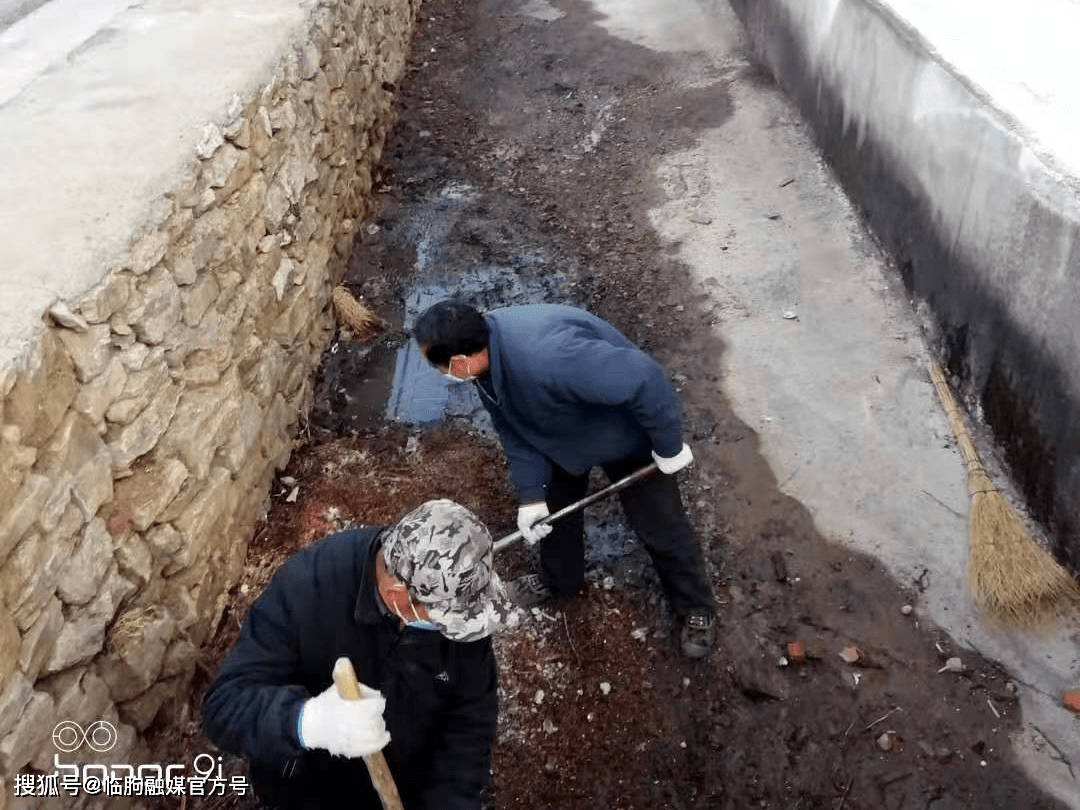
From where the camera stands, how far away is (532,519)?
3.87 metres

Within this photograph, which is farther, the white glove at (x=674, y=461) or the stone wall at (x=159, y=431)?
the white glove at (x=674, y=461)

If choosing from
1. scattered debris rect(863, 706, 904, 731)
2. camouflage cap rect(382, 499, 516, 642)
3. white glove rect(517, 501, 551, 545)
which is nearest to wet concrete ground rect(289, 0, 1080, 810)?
scattered debris rect(863, 706, 904, 731)

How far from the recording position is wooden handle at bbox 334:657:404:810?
2.34 metres

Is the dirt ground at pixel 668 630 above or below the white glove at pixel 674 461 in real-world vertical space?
below

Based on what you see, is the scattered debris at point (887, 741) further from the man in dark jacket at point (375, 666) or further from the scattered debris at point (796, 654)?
the man in dark jacket at point (375, 666)

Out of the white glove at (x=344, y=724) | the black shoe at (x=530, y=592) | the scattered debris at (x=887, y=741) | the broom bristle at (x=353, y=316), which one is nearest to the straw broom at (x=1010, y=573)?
the scattered debris at (x=887, y=741)

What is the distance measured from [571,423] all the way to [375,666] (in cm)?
132

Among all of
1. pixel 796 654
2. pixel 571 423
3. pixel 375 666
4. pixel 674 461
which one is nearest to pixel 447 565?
pixel 375 666

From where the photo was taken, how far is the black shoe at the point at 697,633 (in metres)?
3.91

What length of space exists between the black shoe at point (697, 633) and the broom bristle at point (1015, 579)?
3.90 ft

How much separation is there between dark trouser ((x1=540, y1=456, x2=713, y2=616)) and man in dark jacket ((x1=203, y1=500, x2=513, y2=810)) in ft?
4.26

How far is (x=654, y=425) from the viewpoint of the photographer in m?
3.48

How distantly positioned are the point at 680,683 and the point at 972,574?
139cm

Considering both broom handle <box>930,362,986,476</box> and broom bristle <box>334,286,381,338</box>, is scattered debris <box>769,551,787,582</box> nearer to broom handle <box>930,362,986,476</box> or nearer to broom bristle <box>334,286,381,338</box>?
broom handle <box>930,362,986,476</box>
